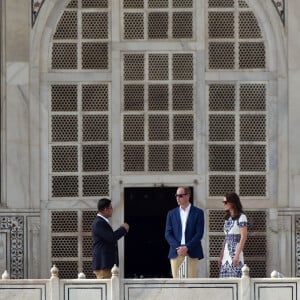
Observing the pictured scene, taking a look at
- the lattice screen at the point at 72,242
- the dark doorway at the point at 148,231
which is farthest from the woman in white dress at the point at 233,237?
the dark doorway at the point at 148,231

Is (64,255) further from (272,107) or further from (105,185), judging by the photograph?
(272,107)

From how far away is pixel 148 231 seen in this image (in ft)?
114

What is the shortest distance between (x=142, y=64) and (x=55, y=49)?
1198mm

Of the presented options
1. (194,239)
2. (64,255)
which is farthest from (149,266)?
(194,239)

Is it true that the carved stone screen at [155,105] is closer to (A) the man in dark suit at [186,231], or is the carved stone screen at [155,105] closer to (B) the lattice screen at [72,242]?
(B) the lattice screen at [72,242]

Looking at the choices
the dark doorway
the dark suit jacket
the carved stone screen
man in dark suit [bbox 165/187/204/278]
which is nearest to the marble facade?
the carved stone screen

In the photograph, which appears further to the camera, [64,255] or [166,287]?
[64,255]

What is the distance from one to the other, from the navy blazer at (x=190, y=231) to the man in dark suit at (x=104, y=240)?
0.61m

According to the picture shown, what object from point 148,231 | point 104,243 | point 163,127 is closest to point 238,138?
point 163,127

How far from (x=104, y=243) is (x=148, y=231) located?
557 centimetres

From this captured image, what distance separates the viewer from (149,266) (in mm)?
34312

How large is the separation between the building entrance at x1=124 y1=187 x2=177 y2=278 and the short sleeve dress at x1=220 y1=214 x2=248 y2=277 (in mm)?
4415

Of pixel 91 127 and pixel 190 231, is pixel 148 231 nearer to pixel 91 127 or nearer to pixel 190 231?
pixel 91 127

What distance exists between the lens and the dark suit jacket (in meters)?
29.2
